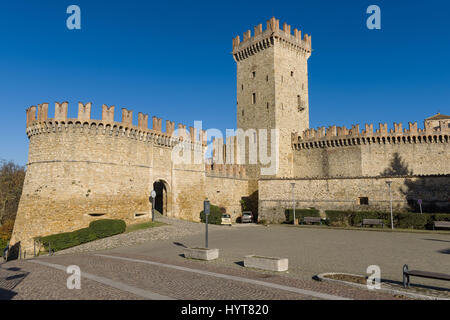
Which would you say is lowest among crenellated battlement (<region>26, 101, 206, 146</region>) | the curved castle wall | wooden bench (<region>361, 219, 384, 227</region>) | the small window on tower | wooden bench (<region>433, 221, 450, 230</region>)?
wooden bench (<region>361, 219, 384, 227</region>)

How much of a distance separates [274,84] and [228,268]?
1138 inches

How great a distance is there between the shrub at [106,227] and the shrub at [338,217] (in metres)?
16.8

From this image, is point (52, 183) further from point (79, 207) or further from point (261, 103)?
point (261, 103)

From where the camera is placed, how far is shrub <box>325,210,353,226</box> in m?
24.9

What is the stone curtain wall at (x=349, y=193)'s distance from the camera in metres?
23.5

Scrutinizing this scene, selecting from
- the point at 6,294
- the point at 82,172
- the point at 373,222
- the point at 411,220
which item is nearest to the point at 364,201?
the point at 373,222

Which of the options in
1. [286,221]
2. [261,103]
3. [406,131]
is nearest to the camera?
[286,221]

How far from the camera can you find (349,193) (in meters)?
26.7

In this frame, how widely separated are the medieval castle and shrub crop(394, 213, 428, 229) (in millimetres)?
2526

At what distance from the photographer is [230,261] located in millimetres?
11844

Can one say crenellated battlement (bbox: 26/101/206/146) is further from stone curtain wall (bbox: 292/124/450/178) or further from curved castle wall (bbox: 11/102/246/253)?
stone curtain wall (bbox: 292/124/450/178)

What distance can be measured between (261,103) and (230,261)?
28144 mm

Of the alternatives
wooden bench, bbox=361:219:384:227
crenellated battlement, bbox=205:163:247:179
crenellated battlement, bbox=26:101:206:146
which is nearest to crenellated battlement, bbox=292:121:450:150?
crenellated battlement, bbox=205:163:247:179
